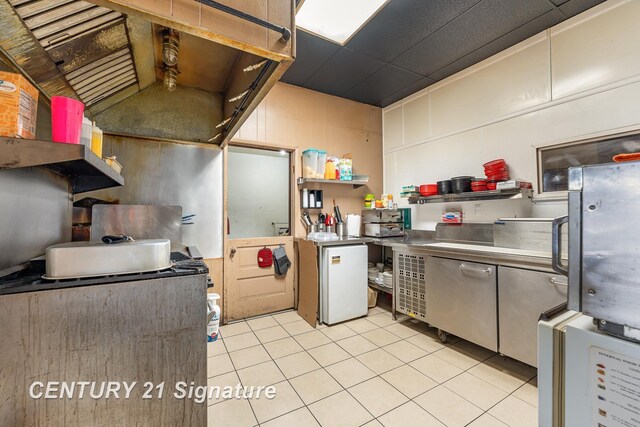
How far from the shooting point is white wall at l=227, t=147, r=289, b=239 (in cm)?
434

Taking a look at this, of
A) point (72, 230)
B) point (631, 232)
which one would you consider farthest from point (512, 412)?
point (72, 230)

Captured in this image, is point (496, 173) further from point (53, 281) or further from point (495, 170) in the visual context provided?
point (53, 281)

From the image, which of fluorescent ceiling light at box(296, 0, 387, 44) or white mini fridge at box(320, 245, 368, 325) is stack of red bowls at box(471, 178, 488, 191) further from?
fluorescent ceiling light at box(296, 0, 387, 44)

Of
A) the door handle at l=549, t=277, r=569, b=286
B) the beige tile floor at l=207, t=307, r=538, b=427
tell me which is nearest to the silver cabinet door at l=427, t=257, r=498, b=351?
the beige tile floor at l=207, t=307, r=538, b=427

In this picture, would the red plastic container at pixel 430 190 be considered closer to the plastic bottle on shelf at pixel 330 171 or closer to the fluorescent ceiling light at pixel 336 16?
the plastic bottle on shelf at pixel 330 171

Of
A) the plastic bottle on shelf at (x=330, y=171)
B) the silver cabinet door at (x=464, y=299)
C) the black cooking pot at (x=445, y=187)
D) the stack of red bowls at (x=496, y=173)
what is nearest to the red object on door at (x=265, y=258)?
the plastic bottle on shelf at (x=330, y=171)

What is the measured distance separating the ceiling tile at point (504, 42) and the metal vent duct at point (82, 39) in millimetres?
3237

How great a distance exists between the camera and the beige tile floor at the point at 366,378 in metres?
1.68

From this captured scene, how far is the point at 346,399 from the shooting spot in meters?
1.84

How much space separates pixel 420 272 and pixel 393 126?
243 cm

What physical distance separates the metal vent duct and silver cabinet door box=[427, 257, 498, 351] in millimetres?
2989

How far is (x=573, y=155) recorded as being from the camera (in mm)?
2375

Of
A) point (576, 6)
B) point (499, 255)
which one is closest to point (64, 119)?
point (499, 255)

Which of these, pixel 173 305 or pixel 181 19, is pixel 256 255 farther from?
pixel 181 19
